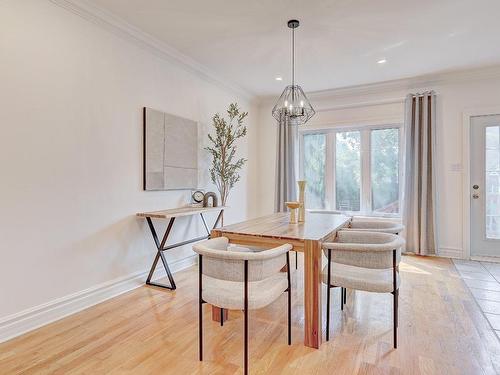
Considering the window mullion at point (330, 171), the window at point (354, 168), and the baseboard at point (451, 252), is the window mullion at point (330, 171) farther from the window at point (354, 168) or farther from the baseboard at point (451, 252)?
the baseboard at point (451, 252)

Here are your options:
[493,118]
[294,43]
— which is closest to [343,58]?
[294,43]

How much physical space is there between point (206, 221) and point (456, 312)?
2.93 meters

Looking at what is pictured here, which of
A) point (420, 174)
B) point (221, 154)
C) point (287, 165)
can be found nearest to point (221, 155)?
point (221, 154)

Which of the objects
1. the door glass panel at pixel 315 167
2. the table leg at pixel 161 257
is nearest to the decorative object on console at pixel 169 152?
the table leg at pixel 161 257

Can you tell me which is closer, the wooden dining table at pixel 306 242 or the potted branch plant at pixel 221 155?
the wooden dining table at pixel 306 242

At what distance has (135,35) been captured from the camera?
3.00m

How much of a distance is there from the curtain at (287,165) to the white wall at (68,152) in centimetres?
240

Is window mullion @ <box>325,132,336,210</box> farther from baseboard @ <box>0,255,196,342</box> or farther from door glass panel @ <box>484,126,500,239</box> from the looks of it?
baseboard @ <box>0,255,196,342</box>

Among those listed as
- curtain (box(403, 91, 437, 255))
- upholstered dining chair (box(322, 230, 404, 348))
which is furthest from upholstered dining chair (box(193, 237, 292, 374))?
curtain (box(403, 91, 437, 255))

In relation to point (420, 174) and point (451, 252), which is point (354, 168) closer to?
point (420, 174)

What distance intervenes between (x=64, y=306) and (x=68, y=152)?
1249mm

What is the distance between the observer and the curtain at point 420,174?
13.9 ft

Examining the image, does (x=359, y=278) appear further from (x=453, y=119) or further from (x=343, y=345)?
(x=453, y=119)

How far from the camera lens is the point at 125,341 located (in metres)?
2.04
